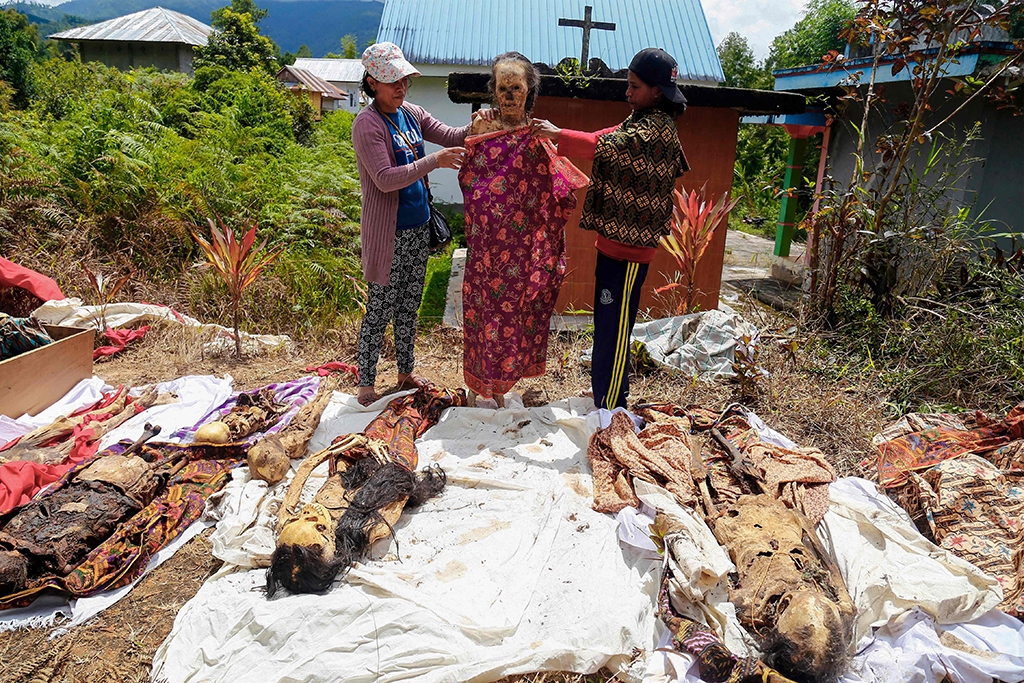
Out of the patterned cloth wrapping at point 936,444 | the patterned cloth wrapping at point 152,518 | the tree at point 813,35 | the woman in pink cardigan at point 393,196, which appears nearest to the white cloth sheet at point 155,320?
the patterned cloth wrapping at point 152,518

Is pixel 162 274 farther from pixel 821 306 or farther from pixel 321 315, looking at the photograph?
pixel 821 306

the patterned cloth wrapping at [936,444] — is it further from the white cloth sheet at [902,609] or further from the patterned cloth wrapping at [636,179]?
the patterned cloth wrapping at [636,179]

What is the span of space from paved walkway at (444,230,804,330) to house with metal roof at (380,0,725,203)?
407 cm

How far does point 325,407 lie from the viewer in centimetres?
376

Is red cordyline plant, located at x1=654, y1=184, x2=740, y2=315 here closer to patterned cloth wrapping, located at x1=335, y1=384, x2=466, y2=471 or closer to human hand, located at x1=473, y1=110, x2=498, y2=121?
human hand, located at x1=473, y1=110, x2=498, y2=121

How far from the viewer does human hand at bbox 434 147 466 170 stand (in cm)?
339

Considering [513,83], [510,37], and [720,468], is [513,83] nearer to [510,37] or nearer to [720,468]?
[720,468]

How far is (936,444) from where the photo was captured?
10.9 ft

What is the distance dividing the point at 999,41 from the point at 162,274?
7552 millimetres

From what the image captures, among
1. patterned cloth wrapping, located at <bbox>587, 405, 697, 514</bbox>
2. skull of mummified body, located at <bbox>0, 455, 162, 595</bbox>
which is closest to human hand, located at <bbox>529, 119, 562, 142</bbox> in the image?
patterned cloth wrapping, located at <bbox>587, 405, 697, 514</bbox>

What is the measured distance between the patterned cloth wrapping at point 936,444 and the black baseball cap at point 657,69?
2117 millimetres

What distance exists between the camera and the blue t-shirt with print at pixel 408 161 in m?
3.55

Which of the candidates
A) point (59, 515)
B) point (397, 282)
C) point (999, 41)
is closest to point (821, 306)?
point (999, 41)

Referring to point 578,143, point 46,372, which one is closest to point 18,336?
point 46,372
